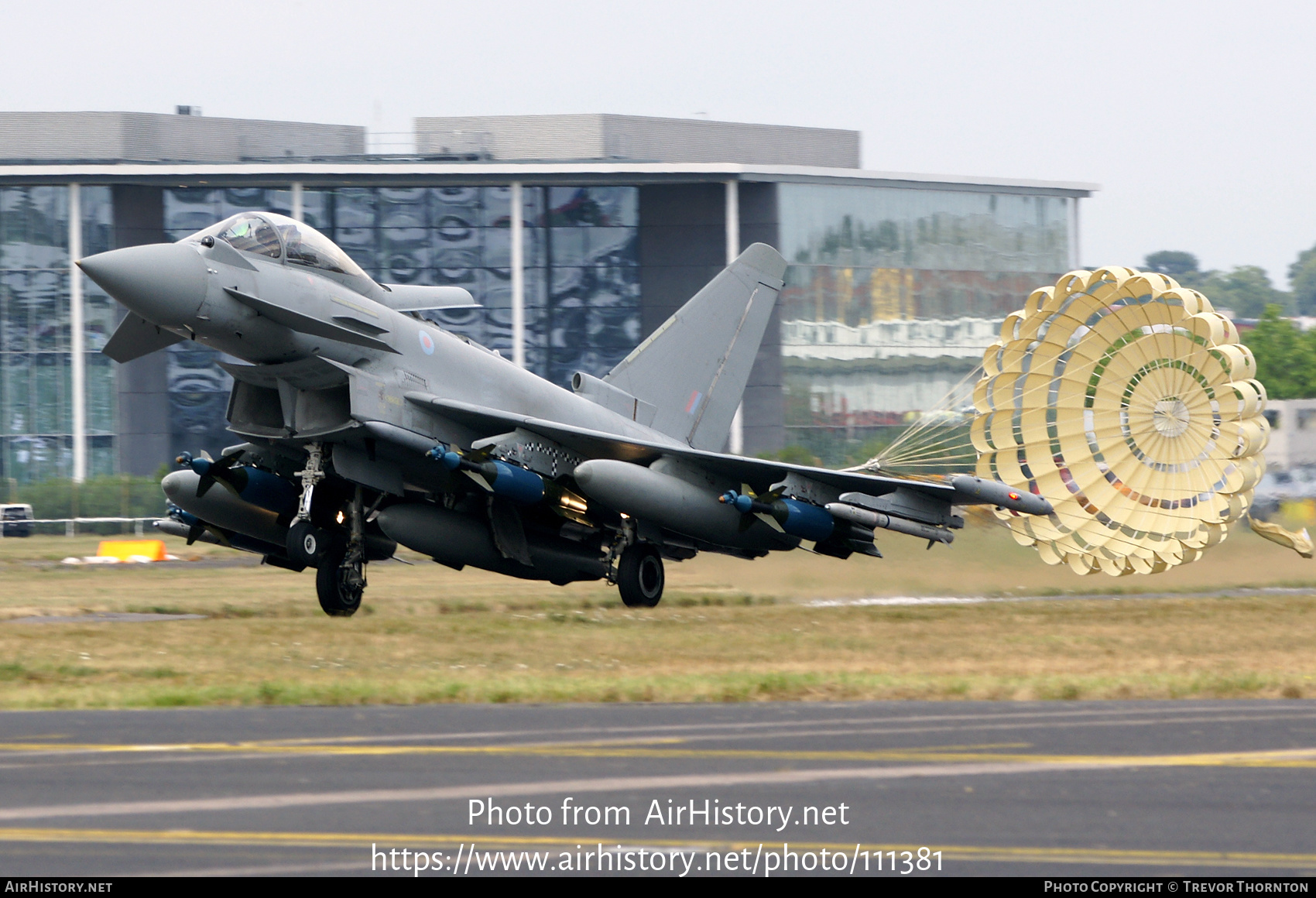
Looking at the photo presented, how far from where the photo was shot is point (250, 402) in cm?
1645

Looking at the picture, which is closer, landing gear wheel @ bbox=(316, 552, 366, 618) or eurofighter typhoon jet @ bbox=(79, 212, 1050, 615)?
eurofighter typhoon jet @ bbox=(79, 212, 1050, 615)

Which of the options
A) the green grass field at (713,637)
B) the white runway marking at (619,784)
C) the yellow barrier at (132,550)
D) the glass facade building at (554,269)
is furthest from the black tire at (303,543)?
the glass facade building at (554,269)

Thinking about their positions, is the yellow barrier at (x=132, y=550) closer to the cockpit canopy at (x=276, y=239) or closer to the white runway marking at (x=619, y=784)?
the cockpit canopy at (x=276, y=239)

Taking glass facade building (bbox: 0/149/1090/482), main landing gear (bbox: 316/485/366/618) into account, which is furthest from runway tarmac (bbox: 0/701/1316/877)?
glass facade building (bbox: 0/149/1090/482)

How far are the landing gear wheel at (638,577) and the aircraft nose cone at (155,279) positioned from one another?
568 centimetres

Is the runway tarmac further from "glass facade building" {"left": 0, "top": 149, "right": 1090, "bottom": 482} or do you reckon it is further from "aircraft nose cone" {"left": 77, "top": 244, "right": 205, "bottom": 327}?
"glass facade building" {"left": 0, "top": 149, "right": 1090, "bottom": 482}

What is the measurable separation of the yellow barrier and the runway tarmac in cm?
2122

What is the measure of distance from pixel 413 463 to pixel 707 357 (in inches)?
204

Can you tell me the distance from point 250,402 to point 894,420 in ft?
114

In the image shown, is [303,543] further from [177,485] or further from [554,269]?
[554,269]

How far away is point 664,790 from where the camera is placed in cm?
648

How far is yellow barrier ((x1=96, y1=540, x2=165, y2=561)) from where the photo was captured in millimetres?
29500
